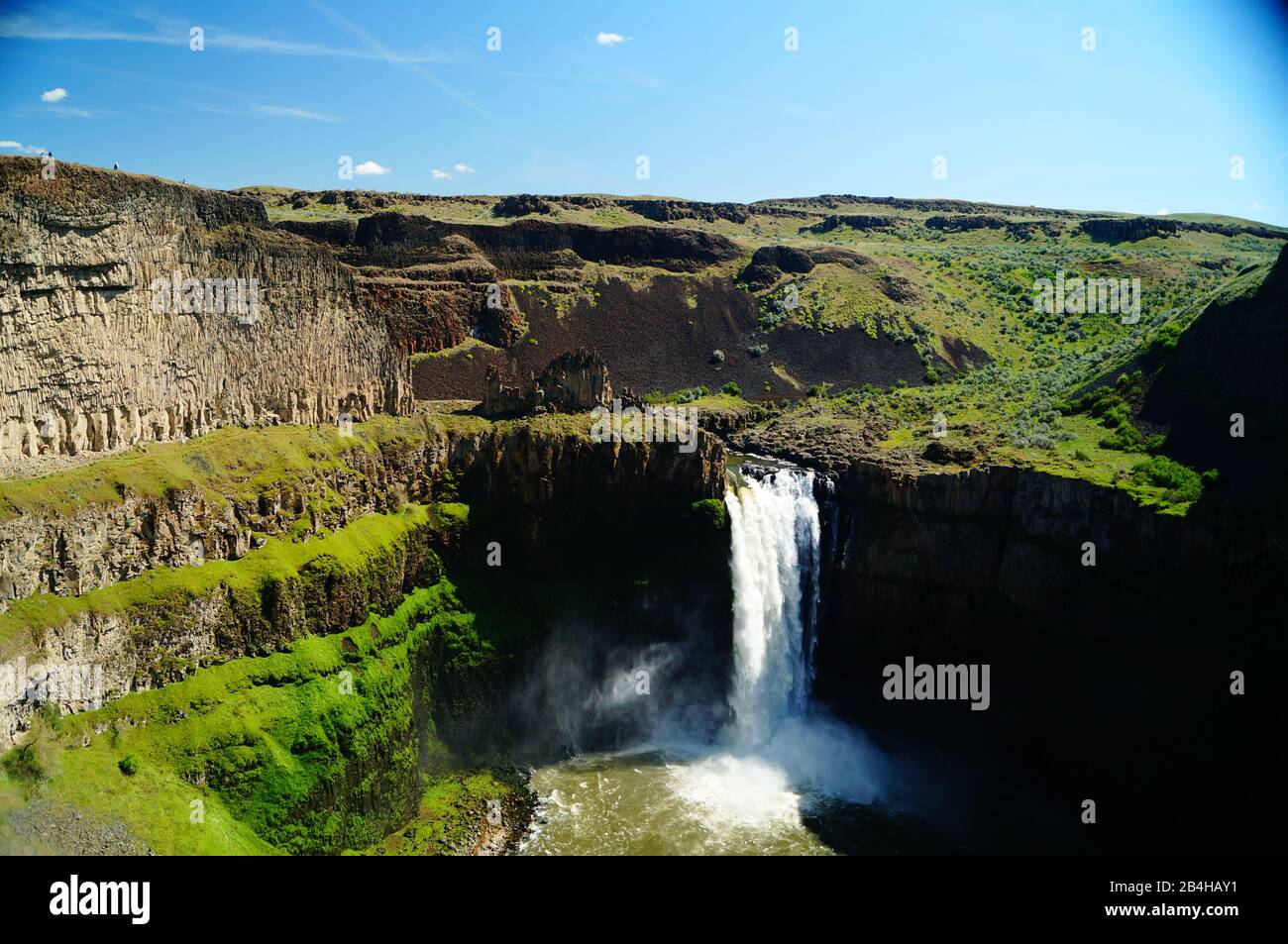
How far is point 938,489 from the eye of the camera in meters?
54.0

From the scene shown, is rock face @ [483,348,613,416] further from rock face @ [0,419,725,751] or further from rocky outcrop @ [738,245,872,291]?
rocky outcrop @ [738,245,872,291]

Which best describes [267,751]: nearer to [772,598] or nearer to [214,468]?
[214,468]

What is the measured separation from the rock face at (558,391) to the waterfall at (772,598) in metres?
9.65

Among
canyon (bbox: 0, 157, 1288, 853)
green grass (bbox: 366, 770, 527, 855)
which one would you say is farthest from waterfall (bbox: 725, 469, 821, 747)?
green grass (bbox: 366, 770, 527, 855)

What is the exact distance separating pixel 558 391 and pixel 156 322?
2127 centimetres

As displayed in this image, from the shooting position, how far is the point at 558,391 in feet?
186

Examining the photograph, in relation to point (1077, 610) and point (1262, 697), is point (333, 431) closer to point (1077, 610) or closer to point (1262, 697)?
point (1077, 610)

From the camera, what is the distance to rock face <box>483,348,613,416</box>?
55.8 m

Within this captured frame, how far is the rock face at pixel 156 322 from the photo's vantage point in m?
37.8

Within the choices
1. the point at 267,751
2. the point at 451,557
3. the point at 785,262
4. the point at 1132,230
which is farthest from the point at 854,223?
the point at 267,751

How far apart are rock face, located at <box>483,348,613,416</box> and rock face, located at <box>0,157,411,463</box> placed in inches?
231
